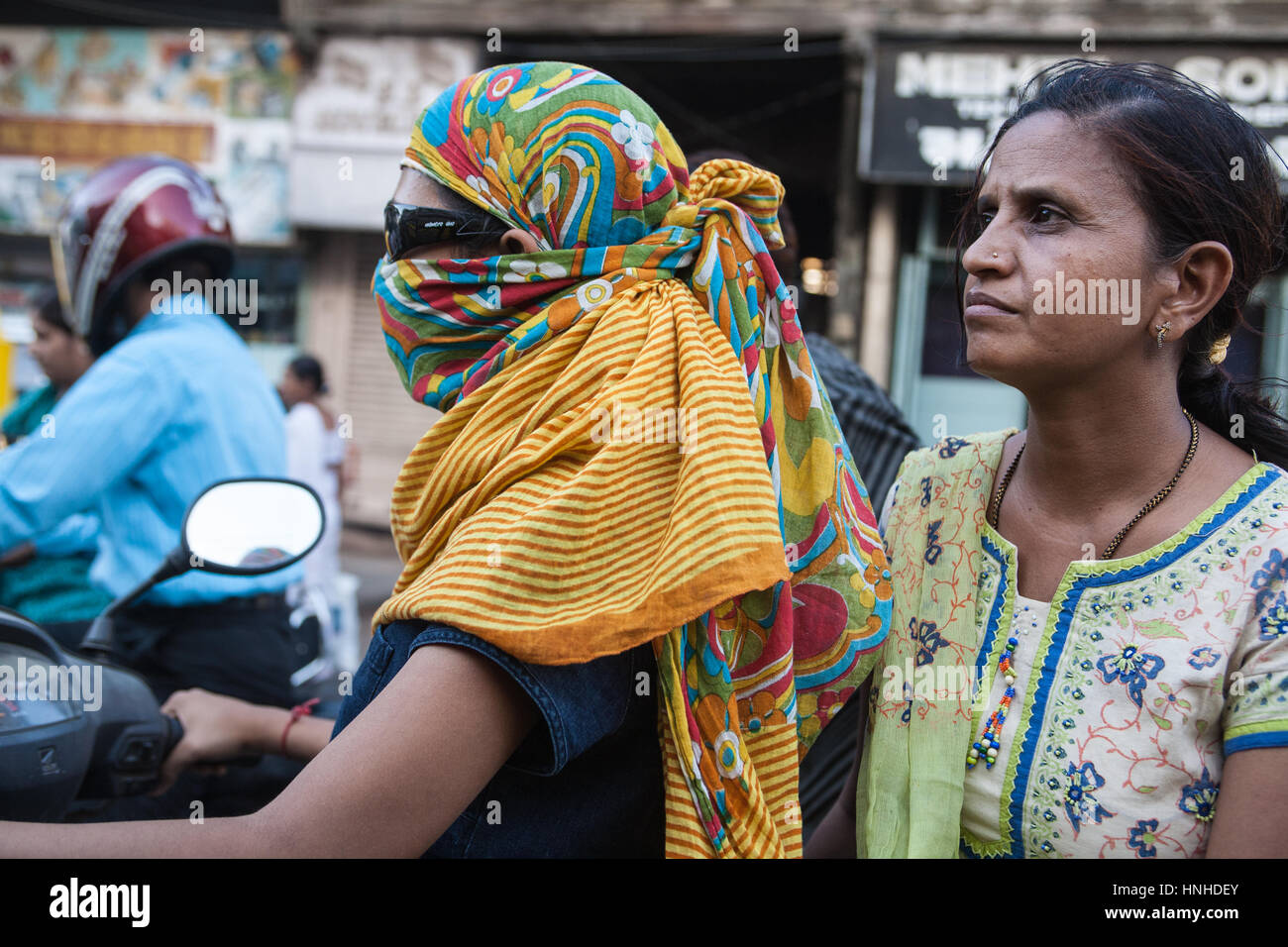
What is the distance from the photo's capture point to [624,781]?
1460mm

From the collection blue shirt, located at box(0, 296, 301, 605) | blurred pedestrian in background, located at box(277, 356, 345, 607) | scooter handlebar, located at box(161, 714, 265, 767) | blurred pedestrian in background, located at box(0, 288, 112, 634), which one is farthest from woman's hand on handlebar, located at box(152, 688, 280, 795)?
blurred pedestrian in background, located at box(277, 356, 345, 607)

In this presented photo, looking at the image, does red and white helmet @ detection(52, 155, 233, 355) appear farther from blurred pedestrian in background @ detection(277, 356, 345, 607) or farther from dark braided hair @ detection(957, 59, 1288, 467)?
blurred pedestrian in background @ detection(277, 356, 345, 607)

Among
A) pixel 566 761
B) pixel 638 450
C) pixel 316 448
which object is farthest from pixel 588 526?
pixel 316 448

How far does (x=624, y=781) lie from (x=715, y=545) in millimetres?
402

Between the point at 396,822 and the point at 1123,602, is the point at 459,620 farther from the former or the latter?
the point at 1123,602

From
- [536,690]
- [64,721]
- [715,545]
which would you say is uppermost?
[715,545]

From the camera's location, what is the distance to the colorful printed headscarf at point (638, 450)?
127 centimetres

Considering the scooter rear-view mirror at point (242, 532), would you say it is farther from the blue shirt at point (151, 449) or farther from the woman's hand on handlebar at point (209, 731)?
the blue shirt at point (151, 449)

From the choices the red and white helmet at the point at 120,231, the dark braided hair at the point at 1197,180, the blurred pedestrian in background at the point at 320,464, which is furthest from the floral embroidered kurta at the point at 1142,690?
the blurred pedestrian in background at the point at 320,464

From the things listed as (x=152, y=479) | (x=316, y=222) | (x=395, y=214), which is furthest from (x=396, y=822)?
(x=316, y=222)

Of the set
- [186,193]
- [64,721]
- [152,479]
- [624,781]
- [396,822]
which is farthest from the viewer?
[186,193]

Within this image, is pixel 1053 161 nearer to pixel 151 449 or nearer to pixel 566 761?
pixel 566 761

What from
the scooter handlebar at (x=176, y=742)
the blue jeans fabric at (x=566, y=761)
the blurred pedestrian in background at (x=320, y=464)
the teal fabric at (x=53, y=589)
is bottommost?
the blurred pedestrian in background at (x=320, y=464)

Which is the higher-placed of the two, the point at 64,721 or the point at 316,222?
the point at 316,222
